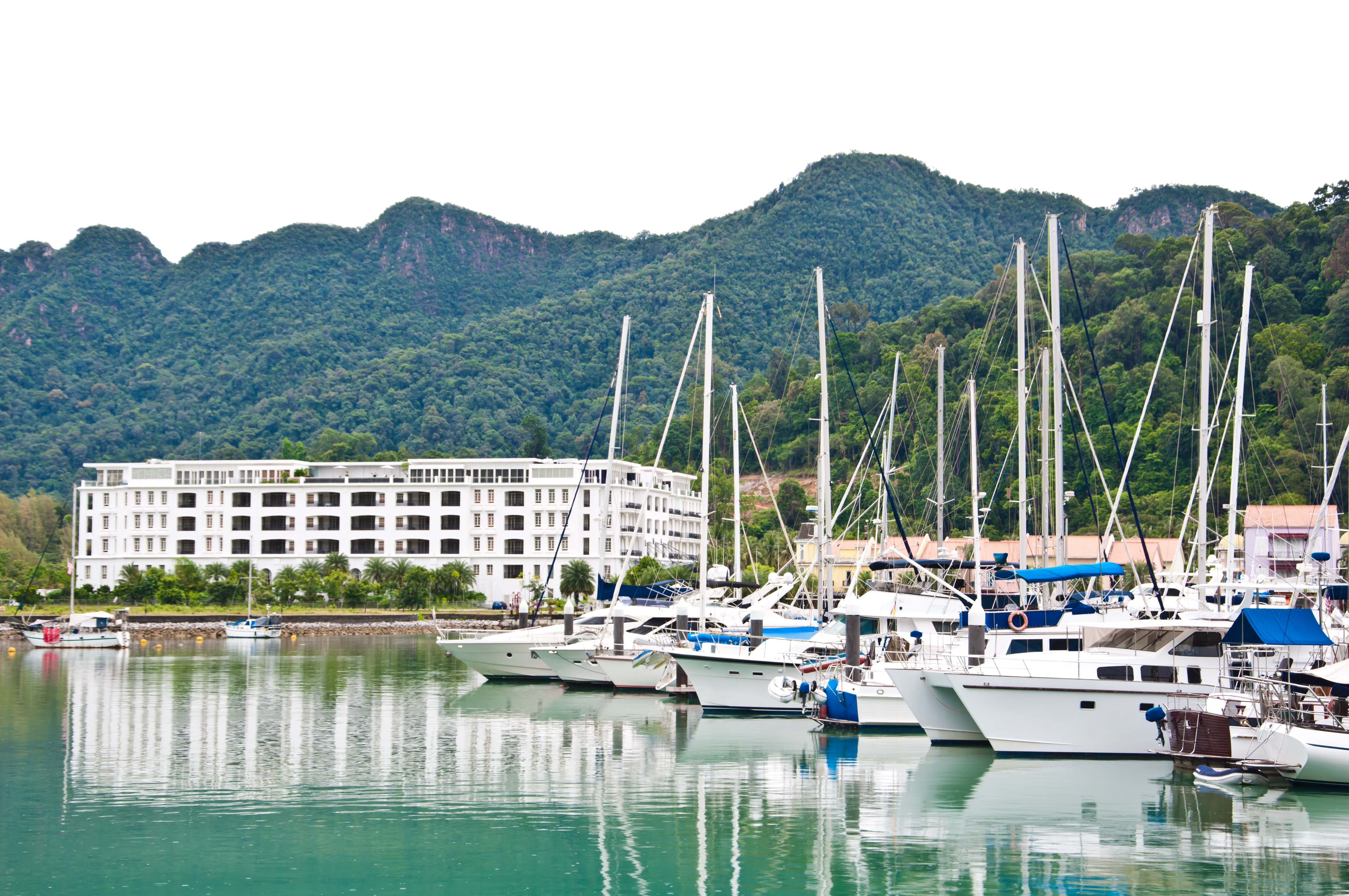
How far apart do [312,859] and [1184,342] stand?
9748 cm

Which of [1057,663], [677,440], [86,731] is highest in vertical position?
[677,440]

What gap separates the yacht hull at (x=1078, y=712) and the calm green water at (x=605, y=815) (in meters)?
0.49

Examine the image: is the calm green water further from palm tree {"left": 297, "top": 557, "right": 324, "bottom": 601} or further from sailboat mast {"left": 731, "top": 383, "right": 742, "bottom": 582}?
palm tree {"left": 297, "top": 557, "right": 324, "bottom": 601}

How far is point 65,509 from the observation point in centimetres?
18012

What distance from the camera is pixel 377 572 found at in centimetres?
11738

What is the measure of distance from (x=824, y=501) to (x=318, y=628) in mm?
62502

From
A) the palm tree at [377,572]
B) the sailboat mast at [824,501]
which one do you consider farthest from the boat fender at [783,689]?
the palm tree at [377,572]

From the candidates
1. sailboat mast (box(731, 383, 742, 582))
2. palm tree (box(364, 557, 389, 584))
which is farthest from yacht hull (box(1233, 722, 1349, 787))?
palm tree (box(364, 557, 389, 584))

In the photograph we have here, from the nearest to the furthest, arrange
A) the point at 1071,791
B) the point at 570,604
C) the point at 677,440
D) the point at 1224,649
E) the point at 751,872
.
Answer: the point at 751,872 → the point at 1071,791 → the point at 1224,649 → the point at 570,604 → the point at 677,440

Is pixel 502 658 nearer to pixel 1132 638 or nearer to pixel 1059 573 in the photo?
pixel 1059 573

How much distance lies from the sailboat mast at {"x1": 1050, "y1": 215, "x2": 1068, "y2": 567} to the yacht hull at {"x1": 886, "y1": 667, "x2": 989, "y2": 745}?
7342 millimetres

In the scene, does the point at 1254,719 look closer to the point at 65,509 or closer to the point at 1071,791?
the point at 1071,791

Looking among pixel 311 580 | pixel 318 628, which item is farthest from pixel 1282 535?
pixel 311 580

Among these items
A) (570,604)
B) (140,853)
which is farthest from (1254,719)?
(570,604)
